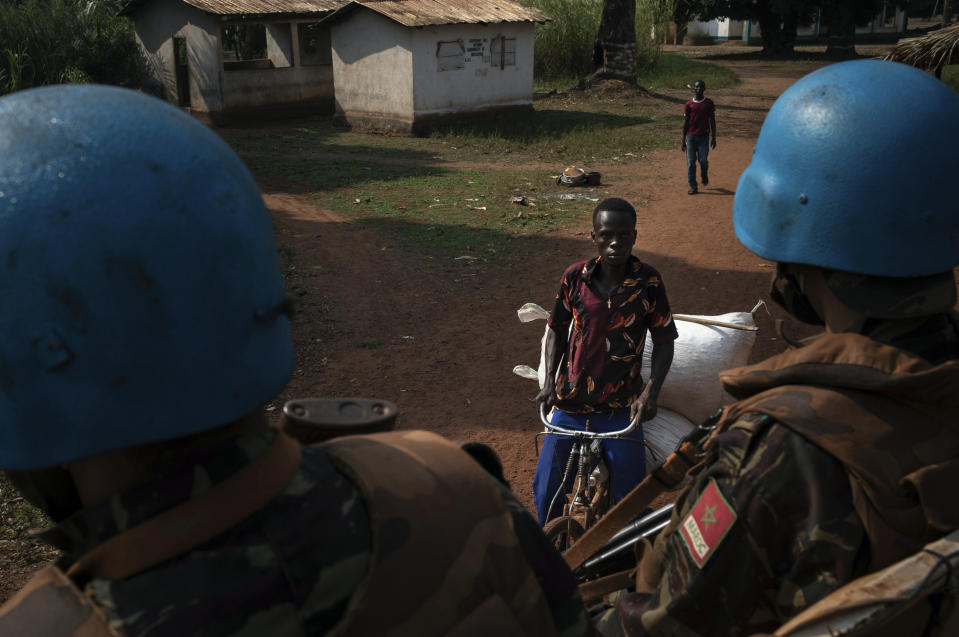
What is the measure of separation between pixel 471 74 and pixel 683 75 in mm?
11094

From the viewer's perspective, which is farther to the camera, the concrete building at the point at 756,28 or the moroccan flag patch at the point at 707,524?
the concrete building at the point at 756,28

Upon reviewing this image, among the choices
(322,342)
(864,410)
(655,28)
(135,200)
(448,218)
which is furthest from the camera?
(655,28)

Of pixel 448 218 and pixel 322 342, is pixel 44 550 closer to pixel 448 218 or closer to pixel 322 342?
pixel 322 342

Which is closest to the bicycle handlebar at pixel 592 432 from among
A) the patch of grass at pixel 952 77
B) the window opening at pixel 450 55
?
the window opening at pixel 450 55

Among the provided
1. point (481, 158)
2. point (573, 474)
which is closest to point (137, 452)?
point (573, 474)

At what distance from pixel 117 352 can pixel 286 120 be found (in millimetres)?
20147

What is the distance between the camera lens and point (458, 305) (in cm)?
781

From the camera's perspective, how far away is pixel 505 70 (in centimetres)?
1858

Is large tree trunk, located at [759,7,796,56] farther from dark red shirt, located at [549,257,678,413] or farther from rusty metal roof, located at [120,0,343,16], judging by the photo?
dark red shirt, located at [549,257,678,413]

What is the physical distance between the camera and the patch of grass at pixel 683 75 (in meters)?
24.7

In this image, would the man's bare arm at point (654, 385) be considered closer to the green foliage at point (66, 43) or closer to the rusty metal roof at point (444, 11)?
the rusty metal roof at point (444, 11)

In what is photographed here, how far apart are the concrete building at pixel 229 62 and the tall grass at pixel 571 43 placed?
293 inches

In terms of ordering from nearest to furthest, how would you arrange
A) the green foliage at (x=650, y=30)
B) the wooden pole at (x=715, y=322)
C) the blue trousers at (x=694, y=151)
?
the wooden pole at (x=715, y=322), the blue trousers at (x=694, y=151), the green foliage at (x=650, y=30)

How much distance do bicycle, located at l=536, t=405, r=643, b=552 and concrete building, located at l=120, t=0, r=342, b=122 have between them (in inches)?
649
